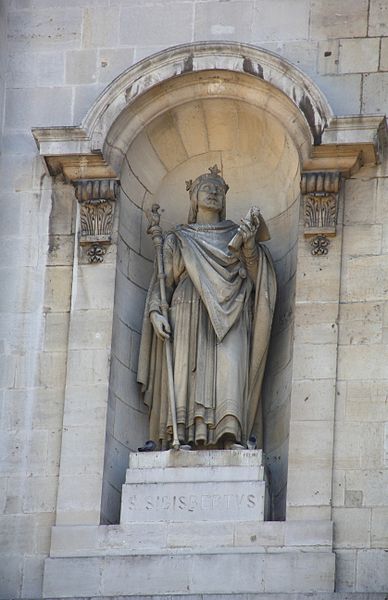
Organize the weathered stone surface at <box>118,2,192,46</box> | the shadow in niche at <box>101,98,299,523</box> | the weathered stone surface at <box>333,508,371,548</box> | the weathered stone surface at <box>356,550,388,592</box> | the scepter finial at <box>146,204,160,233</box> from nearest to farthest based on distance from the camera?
the weathered stone surface at <box>356,550,388,592</box>
the weathered stone surface at <box>333,508,371,548</box>
the shadow in niche at <box>101,98,299,523</box>
the scepter finial at <box>146,204,160,233</box>
the weathered stone surface at <box>118,2,192,46</box>

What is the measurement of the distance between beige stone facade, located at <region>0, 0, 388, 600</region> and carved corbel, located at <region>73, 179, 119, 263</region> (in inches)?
1.9

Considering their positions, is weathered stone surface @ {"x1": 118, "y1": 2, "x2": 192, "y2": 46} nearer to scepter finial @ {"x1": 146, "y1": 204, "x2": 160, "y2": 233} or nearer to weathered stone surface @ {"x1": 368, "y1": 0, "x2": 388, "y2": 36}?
scepter finial @ {"x1": 146, "y1": 204, "x2": 160, "y2": 233}

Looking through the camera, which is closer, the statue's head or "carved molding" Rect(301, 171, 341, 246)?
"carved molding" Rect(301, 171, 341, 246)

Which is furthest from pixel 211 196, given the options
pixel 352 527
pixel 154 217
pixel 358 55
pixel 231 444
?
pixel 352 527

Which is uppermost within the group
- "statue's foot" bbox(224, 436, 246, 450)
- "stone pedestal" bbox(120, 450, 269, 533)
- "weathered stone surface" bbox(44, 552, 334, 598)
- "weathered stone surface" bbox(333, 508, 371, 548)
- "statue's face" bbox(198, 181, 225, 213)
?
"statue's face" bbox(198, 181, 225, 213)

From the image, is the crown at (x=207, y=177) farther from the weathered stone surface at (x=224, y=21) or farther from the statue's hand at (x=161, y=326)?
the statue's hand at (x=161, y=326)

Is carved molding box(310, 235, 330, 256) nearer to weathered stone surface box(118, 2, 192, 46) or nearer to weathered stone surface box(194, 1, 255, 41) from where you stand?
weathered stone surface box(194, 1, 255, 41)

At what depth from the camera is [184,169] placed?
26688mm

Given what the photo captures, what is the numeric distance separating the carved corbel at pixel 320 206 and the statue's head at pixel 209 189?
0.91 m

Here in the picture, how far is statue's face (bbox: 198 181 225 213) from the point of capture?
25844 millimetres

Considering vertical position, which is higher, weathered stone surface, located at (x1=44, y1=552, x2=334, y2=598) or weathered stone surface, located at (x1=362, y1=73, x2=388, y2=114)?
weathered stone surface, located at (x1=362, y1=73, x2=388, y2=114)

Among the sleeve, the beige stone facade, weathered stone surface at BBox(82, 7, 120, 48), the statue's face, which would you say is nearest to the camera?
the beige stone facade

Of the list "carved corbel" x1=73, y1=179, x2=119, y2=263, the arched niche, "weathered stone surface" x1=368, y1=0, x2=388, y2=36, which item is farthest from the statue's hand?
"weathered stone surface" x1=368, y1=0, x2=388, y2=36

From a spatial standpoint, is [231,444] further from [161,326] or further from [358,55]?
[358,55]
